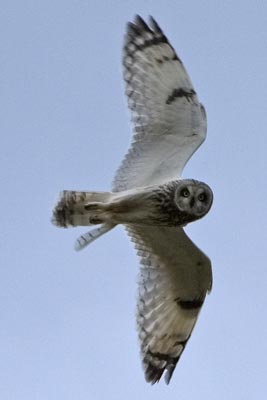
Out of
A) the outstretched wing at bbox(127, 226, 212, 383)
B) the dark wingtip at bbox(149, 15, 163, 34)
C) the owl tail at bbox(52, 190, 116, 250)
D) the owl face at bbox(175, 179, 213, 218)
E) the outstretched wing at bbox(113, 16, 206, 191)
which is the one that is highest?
the dark wingtip at bbox(149, 15, 163, 34)

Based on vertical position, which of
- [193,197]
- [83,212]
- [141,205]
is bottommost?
[83,212]

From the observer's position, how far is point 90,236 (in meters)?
9.97

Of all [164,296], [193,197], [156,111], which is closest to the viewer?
[193,197]

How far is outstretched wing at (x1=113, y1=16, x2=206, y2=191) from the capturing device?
1034 centimetres

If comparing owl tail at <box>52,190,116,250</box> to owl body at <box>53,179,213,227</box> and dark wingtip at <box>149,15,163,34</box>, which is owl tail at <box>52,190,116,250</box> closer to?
owl body at <box>53,179,213,227</box>

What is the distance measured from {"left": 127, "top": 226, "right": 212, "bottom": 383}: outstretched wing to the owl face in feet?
2.05

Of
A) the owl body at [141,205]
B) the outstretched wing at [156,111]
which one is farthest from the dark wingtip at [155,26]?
the owl body at [141,205]

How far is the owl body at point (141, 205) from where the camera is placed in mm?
9938

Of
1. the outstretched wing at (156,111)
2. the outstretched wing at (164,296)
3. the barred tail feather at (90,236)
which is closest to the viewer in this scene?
the barred tail feather at (90,236)

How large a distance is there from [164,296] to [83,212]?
1337 millimetres

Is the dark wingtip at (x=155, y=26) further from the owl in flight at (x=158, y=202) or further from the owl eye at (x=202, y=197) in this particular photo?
the owl eye at (x=202, y=197)

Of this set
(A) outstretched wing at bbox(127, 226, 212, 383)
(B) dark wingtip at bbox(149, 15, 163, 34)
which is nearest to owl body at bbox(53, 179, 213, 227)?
(A) outstretched wing at bbox(127, 226, 212, 383)

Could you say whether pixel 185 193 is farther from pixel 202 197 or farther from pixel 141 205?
pixel 141 205

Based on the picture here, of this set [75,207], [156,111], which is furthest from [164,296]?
[156,111]
